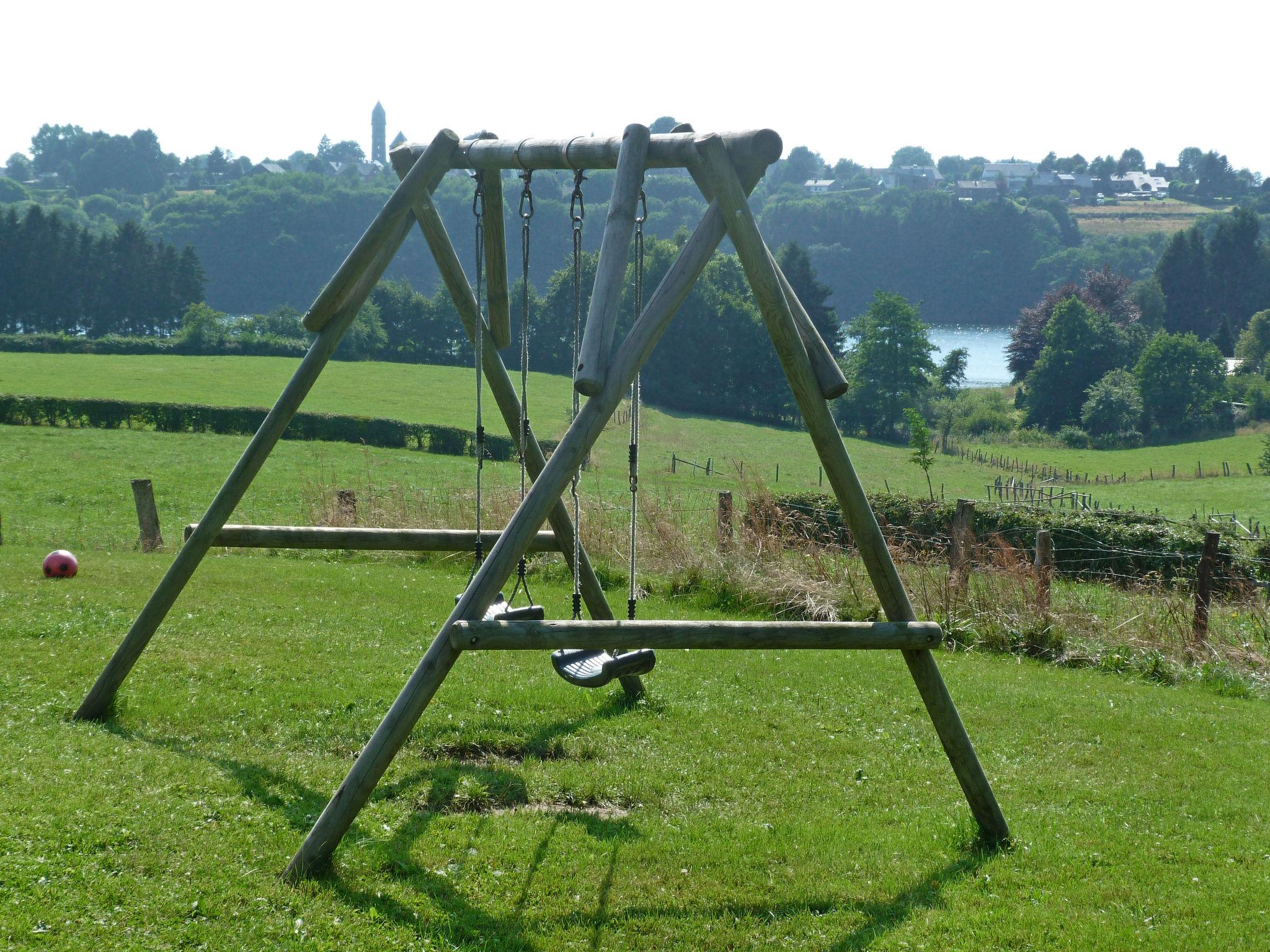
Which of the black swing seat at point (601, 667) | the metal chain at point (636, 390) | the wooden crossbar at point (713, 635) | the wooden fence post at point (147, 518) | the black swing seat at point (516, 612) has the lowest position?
the wooden fence post at point (147, 518)

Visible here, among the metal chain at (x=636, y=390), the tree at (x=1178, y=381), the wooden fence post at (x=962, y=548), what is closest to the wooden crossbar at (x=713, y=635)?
the metal chain at (x=636, y=390)

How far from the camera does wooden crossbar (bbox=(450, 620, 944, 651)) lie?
17.5 ft

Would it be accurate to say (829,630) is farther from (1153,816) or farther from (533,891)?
(1153,816)

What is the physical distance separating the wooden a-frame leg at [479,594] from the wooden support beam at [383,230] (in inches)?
86.9

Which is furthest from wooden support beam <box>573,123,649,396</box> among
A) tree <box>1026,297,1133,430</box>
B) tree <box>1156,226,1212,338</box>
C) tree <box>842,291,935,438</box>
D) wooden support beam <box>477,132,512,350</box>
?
tree <box>1156,226,1212,338</box>

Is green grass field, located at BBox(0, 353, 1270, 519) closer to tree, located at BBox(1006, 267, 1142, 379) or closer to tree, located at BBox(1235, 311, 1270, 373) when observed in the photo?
tree, located at BBox(1006, 267, 1142, 379)

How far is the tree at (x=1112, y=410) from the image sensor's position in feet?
233

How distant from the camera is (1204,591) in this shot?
1280 centimetres

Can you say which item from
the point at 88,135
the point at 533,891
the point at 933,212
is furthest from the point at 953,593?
the point at 88,135

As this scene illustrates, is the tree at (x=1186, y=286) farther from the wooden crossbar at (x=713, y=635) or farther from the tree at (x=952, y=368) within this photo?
the wooden crossbar at (x=713, y=635)

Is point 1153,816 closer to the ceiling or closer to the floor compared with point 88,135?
closer to the floor

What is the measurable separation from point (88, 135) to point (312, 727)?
222471 mm

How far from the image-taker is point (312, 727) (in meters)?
7.40

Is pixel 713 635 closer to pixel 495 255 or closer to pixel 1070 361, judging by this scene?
pixel 495 255
